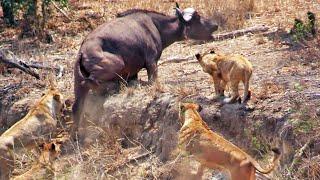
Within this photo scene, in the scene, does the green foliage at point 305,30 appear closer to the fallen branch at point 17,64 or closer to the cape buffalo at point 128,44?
the cape buffalo at point 128,44

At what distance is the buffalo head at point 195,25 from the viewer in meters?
14.6

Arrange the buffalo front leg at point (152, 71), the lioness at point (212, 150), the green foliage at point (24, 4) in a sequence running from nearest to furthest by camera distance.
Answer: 1. the lioness at point (212, 150)
2. the buffalo front leg at point (152, 71)
3. the green foliage at point (24, 4)

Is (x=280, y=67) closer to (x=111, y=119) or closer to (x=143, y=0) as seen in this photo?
(x=111, y=119)

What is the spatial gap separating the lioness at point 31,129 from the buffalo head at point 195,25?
11.6 feet

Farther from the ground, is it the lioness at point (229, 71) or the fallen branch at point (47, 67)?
the lioness at point (229, 71)

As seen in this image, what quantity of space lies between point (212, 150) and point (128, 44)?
14.4ft

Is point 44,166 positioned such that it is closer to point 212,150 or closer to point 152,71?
point 212,150

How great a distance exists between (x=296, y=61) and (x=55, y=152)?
4.57m

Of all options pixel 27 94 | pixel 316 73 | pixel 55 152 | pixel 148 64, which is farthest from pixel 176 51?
pixel 55 152

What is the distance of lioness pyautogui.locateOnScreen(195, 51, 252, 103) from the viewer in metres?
10.5

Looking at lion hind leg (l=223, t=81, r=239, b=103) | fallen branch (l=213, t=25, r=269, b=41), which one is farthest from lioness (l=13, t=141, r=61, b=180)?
fallen branch (l=213, t=25, r=269, b=41)

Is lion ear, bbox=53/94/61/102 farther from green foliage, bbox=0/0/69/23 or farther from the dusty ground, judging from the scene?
green foliage, bbox=0/0/69/23

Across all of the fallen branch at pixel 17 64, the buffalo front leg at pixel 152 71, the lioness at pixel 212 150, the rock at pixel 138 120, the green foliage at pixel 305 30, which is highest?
the green foliage at pixel 305 30

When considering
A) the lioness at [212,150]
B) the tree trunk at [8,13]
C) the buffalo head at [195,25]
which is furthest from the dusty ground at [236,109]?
the tree trunk at [8,13]
